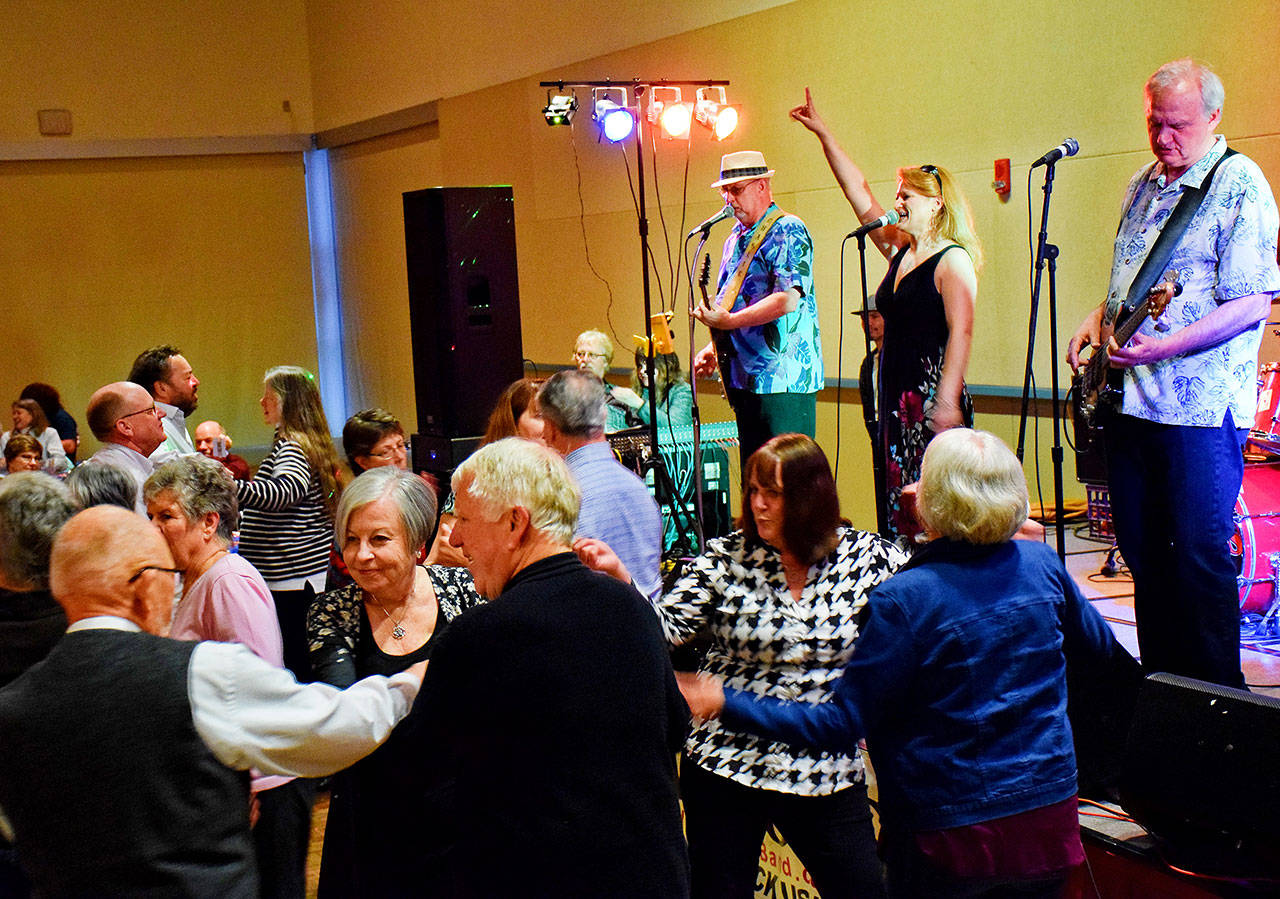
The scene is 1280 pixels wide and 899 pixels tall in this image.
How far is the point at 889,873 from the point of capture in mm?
2246

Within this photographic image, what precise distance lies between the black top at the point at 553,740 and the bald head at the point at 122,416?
269 cm

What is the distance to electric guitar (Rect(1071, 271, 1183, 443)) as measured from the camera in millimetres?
2918

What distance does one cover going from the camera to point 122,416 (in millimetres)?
4105

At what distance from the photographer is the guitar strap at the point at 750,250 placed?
447 centimetres

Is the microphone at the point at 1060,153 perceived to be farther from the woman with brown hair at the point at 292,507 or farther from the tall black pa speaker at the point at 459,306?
the tall black pa speaker at the point at 459,306

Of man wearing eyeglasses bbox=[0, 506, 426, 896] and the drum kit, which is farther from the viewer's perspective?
the drum kit

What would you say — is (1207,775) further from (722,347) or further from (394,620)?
(722,347)

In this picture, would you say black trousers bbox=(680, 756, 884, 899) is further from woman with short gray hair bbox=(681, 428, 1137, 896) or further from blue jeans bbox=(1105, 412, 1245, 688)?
blue jeans bbox=(1105, 412, 1245, 688)

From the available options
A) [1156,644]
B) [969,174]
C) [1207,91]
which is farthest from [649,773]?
[969,174]

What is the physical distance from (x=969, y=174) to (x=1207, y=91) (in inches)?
121

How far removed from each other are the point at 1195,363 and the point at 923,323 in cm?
89

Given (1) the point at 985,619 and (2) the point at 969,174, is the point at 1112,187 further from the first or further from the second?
(1) the point at 985,619

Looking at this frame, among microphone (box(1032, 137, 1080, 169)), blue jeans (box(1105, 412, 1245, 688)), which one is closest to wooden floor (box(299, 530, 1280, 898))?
blue jeans (box(1105, 412, 1245, 688))

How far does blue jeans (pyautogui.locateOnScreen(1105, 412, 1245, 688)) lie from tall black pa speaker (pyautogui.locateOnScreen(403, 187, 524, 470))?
4.04 meters
